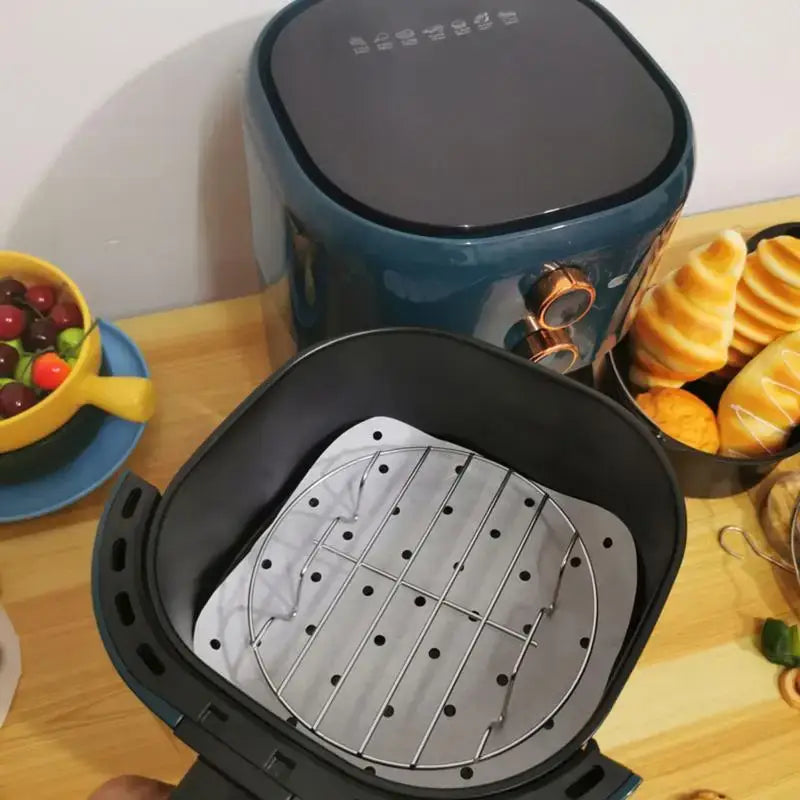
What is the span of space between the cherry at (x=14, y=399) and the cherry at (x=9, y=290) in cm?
6

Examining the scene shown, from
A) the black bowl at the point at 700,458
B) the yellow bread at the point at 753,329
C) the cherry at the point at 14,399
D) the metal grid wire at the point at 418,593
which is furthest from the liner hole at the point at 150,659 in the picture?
the yellow bread at the point at 753,329

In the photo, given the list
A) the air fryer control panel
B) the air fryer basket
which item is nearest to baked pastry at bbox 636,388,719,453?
the air fryer basket

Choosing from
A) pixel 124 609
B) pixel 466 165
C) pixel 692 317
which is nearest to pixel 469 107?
pixel 466 165

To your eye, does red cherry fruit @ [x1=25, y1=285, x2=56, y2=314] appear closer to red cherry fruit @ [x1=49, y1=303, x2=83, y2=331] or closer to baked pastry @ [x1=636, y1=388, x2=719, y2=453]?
red cherry fruit @ [x1=49, y1=303, x2=83, y2=331]

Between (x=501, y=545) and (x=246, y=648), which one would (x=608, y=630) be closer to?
(x=501, y=545)

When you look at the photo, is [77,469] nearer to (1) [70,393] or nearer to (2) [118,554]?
(1) [70,393]

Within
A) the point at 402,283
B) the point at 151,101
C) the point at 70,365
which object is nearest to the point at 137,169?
the point at 151,101

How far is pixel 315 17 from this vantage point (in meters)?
0.50

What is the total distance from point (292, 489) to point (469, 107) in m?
0.24

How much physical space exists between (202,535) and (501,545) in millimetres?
169

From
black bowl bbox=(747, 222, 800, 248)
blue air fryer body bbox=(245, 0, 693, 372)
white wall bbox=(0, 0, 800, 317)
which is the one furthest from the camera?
black bowl bbox=(747, 222, 800, 248)

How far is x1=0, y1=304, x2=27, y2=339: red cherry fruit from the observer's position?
532mm

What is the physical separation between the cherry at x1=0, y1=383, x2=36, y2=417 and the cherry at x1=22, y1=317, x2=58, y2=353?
35 mm

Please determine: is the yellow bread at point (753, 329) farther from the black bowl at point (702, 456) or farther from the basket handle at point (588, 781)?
the basket handle at point (588, 781)
